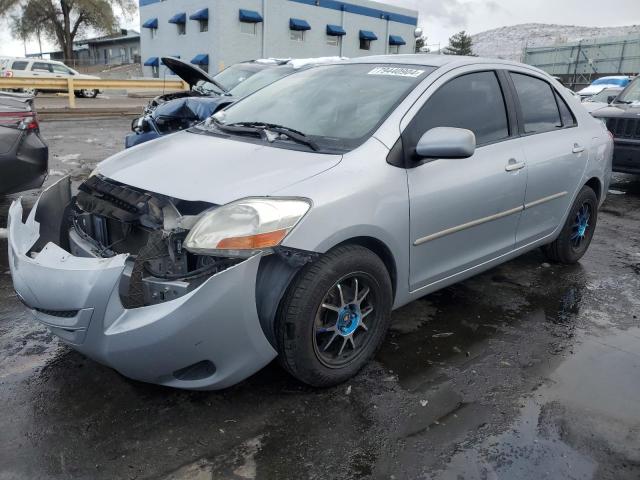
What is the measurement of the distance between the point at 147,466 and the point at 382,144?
6.24ft

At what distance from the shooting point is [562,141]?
416cm

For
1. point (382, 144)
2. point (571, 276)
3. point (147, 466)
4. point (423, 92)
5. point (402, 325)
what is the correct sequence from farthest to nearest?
point (571, 276) < point (402, 325) < point (423, 92) < point (382, 144) < point (147, 466)

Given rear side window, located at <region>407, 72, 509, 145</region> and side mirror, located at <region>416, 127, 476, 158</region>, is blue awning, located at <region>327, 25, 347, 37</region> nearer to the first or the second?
rear side window, located at <region>407, 72, 509, 145</region>

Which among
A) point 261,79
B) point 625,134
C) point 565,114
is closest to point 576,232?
point 565,114

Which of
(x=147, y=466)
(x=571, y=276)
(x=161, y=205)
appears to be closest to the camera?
(x=147, y=466)

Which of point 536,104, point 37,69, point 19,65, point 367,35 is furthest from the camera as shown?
point 367,35

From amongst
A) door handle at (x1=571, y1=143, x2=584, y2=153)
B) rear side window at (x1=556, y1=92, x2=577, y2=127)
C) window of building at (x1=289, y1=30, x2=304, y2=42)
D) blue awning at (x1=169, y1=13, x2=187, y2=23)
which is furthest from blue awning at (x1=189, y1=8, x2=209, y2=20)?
door handle at (x1=571, y1=143, x2=584, y2=153)

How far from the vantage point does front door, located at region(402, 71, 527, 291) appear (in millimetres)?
3053

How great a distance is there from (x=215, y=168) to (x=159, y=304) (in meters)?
0.79

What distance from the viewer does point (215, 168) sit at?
2770 millimetres

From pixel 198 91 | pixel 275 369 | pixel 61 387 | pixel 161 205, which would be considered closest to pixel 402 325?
pixel 275 369

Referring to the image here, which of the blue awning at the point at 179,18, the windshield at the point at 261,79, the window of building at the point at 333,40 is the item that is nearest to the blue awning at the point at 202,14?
the blue awning at the point at 179,18

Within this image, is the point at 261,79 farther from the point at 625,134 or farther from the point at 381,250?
the point at 381,250

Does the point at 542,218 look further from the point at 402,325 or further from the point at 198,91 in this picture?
the point at 198,91
